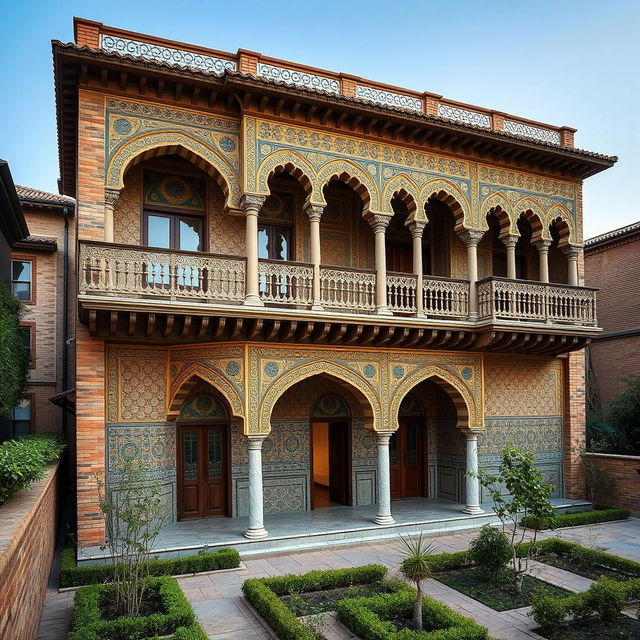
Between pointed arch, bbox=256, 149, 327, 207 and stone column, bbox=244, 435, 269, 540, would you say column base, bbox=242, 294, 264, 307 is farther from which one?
stone column, bbox=244, 435, 269, 540

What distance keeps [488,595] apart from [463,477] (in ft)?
18.6

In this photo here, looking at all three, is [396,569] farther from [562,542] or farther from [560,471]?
[560,471]

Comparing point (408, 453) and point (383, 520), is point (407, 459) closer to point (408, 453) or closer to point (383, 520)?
point (408, 453)

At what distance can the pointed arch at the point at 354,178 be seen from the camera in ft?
38.1

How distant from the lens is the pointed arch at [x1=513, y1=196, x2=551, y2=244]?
1370cm

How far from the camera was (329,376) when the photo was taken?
11820 millimetres

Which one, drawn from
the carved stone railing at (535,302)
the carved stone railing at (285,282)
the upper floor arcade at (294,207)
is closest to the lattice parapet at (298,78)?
the upper floor arcade at (294,207)

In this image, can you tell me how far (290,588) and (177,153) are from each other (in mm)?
8011

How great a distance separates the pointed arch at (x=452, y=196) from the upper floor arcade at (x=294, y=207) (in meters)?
0.03

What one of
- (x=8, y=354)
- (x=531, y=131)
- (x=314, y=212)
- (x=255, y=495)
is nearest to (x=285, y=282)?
(x=314, y=212)

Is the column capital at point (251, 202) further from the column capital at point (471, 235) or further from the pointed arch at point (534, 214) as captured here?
the pointed arch at point (534, 214)

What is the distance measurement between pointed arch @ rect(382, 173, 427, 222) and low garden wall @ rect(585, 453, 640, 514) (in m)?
7.71

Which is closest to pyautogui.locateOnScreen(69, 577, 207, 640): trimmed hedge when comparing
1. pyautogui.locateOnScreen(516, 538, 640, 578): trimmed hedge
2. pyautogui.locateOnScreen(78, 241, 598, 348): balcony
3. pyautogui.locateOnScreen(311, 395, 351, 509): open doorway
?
pyautogui.locateOnScreen(78, 241, 598, 348): balcony

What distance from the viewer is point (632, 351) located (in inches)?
726
